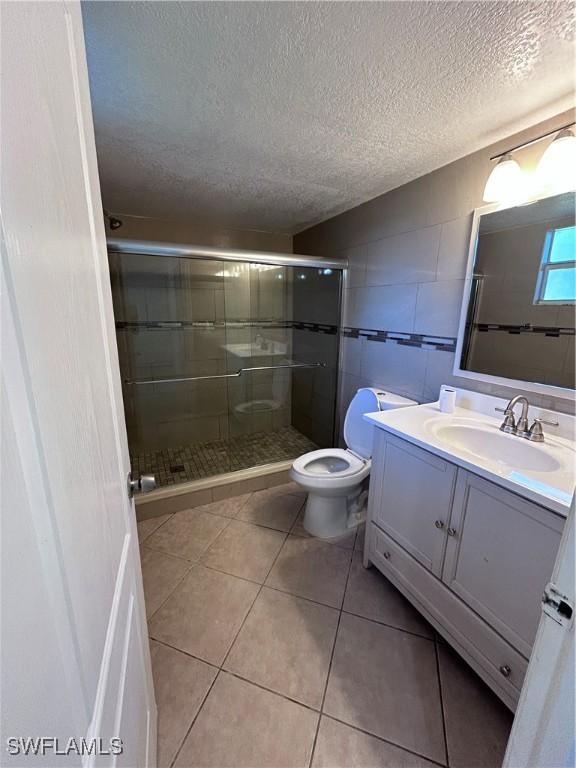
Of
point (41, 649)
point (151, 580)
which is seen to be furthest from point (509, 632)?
point (151, 580)

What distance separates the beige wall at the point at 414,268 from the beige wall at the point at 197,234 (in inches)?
29.6

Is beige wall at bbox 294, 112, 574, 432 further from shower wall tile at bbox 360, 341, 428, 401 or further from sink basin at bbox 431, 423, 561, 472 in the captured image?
sink basin at bbox 431, 423, 561, 472

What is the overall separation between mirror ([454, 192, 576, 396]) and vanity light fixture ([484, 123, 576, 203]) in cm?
5

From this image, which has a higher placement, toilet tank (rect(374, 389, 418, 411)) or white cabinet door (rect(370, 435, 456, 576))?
toilet tank (rect(374, 389, 418, 411))

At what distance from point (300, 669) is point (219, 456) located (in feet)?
5.74

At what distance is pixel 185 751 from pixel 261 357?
102 inches

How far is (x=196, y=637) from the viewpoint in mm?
1339

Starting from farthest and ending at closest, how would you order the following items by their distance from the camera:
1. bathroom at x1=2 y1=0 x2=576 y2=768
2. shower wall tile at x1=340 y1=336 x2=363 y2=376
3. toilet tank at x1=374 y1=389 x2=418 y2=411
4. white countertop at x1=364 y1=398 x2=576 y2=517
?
shower wall tile at x1=340 y1=336 x2=363 y2=376 → toilet tank at x1=374 y1=389 x2=418 y2=411 → white countertop at x1=364 y1=398 x2=576 y2=517 → bathroom at x1=2 y1=0 x2=576 y2=768

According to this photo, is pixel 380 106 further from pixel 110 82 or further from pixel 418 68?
pixel 110 82

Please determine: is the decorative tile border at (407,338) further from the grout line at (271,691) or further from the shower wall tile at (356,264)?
the grout line at (271,691)

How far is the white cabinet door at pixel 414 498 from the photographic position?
122cm

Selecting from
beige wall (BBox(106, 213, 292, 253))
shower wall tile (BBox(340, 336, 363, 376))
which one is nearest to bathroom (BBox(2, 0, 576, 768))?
shower wall tile (BBox(340, 336, 363, 376))

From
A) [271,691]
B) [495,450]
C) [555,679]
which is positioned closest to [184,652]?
[271,691]

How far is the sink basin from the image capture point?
1.21m
